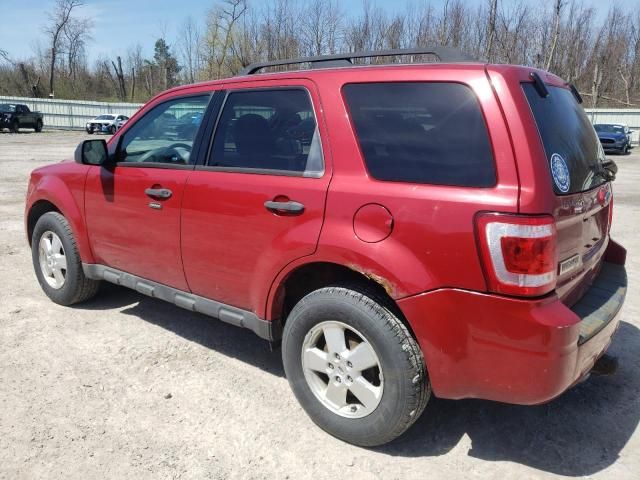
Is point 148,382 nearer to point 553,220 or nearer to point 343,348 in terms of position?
point 343,348

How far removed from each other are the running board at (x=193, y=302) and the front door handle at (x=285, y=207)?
659 mm

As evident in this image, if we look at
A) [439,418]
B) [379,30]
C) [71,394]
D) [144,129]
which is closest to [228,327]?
[71,394]

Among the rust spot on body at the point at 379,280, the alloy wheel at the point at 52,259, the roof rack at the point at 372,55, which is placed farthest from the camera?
the alloy wheel at the point at 52,259

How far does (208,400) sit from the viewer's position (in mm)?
3338

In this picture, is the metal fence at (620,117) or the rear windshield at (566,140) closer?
the rear windshield at (566,140)

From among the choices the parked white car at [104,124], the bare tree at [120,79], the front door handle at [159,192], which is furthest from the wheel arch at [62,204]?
the bare tree at [120,79]

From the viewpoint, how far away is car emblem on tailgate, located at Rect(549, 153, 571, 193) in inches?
95.8

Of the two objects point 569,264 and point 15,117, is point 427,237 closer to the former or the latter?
point 569,264

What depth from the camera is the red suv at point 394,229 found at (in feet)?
7.70

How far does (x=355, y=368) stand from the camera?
2820 millimetres

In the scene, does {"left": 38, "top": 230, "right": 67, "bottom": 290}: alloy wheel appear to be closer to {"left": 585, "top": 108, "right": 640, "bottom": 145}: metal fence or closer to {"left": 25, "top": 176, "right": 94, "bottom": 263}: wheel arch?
{"left": 25, "top": 176, "right": 94, "bottom": 263}: wheel arch

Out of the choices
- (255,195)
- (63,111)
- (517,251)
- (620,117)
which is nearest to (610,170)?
(517,251)

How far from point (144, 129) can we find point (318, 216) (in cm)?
191

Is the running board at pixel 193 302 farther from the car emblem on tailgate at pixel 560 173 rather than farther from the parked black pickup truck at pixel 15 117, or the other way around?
the parked black pickup truck at pixel 15 117
